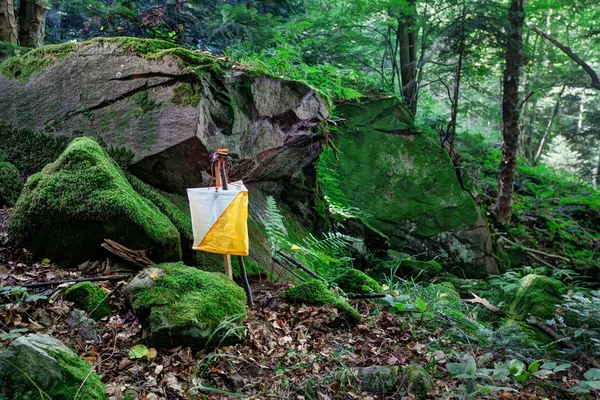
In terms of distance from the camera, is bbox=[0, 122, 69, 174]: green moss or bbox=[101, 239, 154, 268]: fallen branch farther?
bbox=[0, 122, 69, 174]: green moss

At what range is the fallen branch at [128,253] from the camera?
11.5ft

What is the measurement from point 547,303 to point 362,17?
7.36 m

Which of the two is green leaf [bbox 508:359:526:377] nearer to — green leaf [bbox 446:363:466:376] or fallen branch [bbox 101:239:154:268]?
green leaf [bbox 446:363:466:376]

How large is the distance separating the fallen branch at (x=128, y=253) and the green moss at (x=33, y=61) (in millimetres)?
2504

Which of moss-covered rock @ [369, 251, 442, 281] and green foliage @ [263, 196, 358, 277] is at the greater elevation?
green foliage @ [263, 196, 358, 277]

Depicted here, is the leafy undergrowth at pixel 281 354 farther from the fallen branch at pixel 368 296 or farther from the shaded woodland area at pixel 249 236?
the fallen branch at pixel 368 296

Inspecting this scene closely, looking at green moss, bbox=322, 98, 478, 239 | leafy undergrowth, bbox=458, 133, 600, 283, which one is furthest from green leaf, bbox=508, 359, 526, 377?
leafy undergrowth, bbox=458, 133, 600, 283

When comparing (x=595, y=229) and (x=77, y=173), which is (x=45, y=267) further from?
(x=595, y=229)

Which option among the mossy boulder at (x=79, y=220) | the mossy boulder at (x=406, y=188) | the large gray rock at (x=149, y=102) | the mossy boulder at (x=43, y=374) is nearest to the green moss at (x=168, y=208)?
the large gray rock at (x=149, y=102)

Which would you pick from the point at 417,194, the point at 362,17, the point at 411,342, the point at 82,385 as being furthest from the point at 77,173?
the point at 362,17

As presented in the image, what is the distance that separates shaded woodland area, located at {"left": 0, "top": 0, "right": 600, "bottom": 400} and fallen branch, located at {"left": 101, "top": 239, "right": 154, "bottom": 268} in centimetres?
2

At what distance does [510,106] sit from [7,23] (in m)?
8.74

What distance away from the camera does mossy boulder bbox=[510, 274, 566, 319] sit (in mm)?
5219

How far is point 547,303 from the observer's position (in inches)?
207
